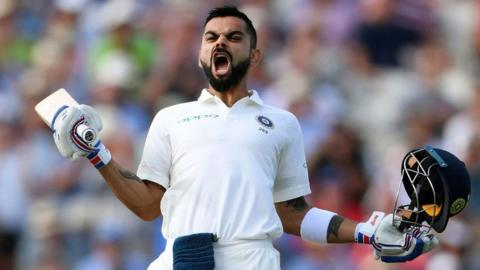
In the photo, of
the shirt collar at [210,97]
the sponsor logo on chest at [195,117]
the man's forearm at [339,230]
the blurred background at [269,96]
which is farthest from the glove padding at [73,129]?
the blurred background at [269,96]

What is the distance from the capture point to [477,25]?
11.3 m

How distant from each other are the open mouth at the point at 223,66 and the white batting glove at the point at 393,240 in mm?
1071

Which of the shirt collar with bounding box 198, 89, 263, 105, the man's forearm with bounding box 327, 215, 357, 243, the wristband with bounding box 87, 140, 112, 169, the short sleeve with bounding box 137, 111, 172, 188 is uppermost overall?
the shirt collar with bounding box 198, 89, 263, 105

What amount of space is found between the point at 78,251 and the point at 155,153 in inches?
190

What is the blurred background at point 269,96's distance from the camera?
10211mm

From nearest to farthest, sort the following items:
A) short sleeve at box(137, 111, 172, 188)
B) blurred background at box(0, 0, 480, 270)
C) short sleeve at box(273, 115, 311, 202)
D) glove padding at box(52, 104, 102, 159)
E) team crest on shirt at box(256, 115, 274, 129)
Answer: glove padding at box(52, 104, 102, 159) → short sleeve at box(137, 111, 172, 188) → team crest on shirt at box(256, 115, 274, 129) → short sleeve at box(273, 115, 311, 202) → blurred background at box(0, 0, 480, 270)

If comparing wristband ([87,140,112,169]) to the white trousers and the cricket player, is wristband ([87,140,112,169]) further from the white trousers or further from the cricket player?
the white trousers

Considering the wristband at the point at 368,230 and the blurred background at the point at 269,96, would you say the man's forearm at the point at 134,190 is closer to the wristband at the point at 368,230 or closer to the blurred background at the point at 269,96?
the wristband at the point at 368,230

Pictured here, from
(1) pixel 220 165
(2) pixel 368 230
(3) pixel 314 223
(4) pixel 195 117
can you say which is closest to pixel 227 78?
(4) pixel 195 117

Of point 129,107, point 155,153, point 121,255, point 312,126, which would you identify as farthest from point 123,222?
point 155,153

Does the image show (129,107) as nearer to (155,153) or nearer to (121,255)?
(121,255)

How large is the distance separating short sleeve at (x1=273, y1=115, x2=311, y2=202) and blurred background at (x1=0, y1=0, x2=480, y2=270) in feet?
11.8

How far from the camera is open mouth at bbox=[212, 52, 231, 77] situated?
602 cm

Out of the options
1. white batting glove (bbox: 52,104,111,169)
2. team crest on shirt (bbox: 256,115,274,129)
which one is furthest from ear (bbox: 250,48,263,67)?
white batting glove (bbox: 52,104,111,169)
